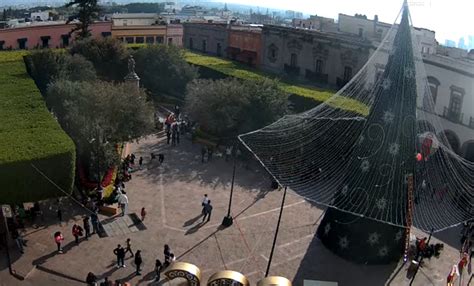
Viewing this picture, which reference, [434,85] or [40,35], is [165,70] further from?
[434,85]

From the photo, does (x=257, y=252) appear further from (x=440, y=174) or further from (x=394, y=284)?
(x=440, y=174)

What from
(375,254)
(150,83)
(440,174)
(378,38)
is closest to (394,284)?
(375,254)

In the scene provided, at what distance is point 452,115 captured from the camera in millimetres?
36969

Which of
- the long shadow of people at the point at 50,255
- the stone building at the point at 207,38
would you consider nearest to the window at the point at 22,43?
the stone building at the point at 207,38

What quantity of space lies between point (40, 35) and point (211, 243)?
47817 mm

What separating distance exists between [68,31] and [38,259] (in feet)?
161

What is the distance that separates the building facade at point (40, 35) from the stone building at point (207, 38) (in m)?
10.8

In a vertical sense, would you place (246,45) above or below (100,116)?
above

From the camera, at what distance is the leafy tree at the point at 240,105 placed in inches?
1419

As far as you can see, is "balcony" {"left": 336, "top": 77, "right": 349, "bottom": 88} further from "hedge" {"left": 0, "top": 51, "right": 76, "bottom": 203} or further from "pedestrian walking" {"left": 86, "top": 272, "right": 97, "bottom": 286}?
"pedestrian walking" {"left": 86, "top": 272, "right": 97, "bottom": 286}

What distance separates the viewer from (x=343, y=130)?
1233 inches

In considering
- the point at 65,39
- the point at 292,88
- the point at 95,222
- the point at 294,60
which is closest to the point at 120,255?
the point at 95,222

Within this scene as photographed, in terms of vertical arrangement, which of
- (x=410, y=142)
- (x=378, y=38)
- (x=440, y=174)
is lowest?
(x=440, y=174)

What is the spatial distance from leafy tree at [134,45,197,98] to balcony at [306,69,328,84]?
10.9 m
